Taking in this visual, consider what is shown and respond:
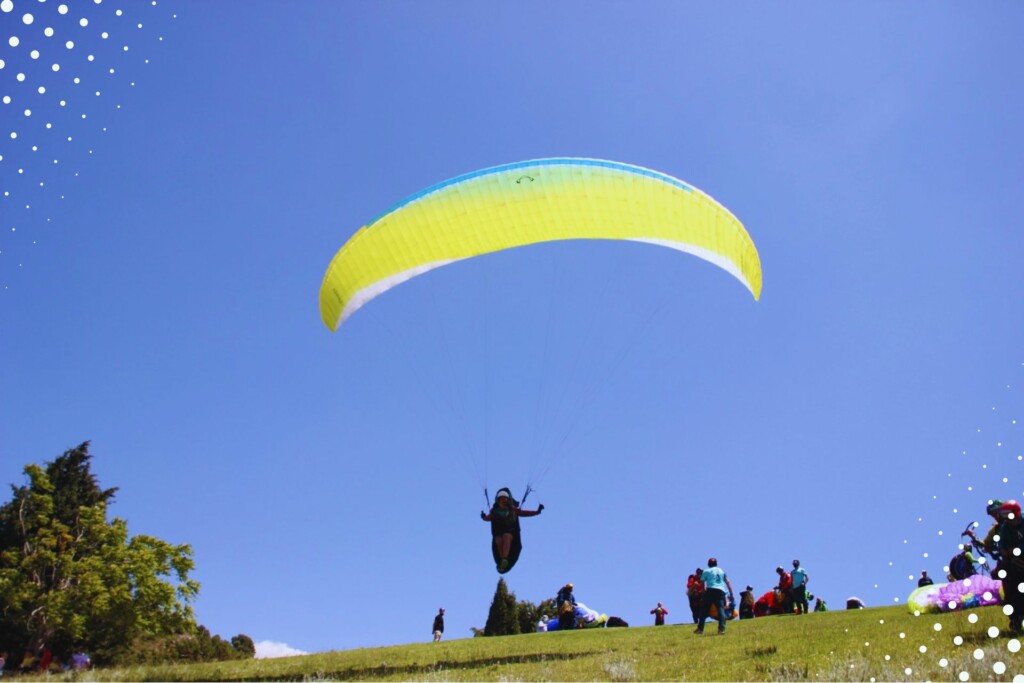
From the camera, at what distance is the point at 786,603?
65.3 feet

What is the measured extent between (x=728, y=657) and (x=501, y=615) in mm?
27229

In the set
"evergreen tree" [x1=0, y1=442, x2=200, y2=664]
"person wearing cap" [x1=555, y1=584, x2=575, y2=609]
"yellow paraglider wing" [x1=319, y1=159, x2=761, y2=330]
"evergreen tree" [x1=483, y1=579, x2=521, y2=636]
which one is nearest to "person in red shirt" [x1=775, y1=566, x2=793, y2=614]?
"person wearing cap" [x1=555, y1=584, x2=575, y2=609]

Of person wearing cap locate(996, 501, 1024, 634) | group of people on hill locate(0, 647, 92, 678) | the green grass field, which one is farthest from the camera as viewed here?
group of people on hill locate(0, 647, 92, 678)

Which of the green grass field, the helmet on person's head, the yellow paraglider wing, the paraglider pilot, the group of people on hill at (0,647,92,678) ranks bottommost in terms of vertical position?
the green grass field

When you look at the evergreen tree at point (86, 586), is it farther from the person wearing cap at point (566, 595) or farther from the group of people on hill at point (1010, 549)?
the group of people on hill at point (1010, 549)

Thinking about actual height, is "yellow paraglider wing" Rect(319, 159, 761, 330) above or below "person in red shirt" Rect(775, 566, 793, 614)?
above

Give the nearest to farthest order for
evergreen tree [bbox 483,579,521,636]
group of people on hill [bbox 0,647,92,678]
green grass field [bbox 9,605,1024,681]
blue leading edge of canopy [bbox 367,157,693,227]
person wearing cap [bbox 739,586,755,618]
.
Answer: green grass field [bbox 9,605,1024,681], blue leading edge of canopy [bbox 367,157,693,227], person wearing cap [bbox 739,586,755,618], group of people on hill [bbox 0,647,92,678], evergreen tree [bbox 483,579,521,636]

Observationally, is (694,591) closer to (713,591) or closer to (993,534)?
(713,591)

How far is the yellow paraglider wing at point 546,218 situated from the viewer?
1295 centimetres

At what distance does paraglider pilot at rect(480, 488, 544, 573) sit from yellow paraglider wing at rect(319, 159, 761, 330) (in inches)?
185

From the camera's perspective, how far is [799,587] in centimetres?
1920

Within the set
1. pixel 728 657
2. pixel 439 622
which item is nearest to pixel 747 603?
pixel 439 622

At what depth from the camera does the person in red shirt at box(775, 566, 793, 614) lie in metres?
19.6

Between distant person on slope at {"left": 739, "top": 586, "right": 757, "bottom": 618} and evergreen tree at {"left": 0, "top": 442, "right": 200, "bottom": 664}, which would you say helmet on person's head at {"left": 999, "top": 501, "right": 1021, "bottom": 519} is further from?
evergreen tree at {"left": 0, "top": 442, "right": 200, "bottom": 664}
